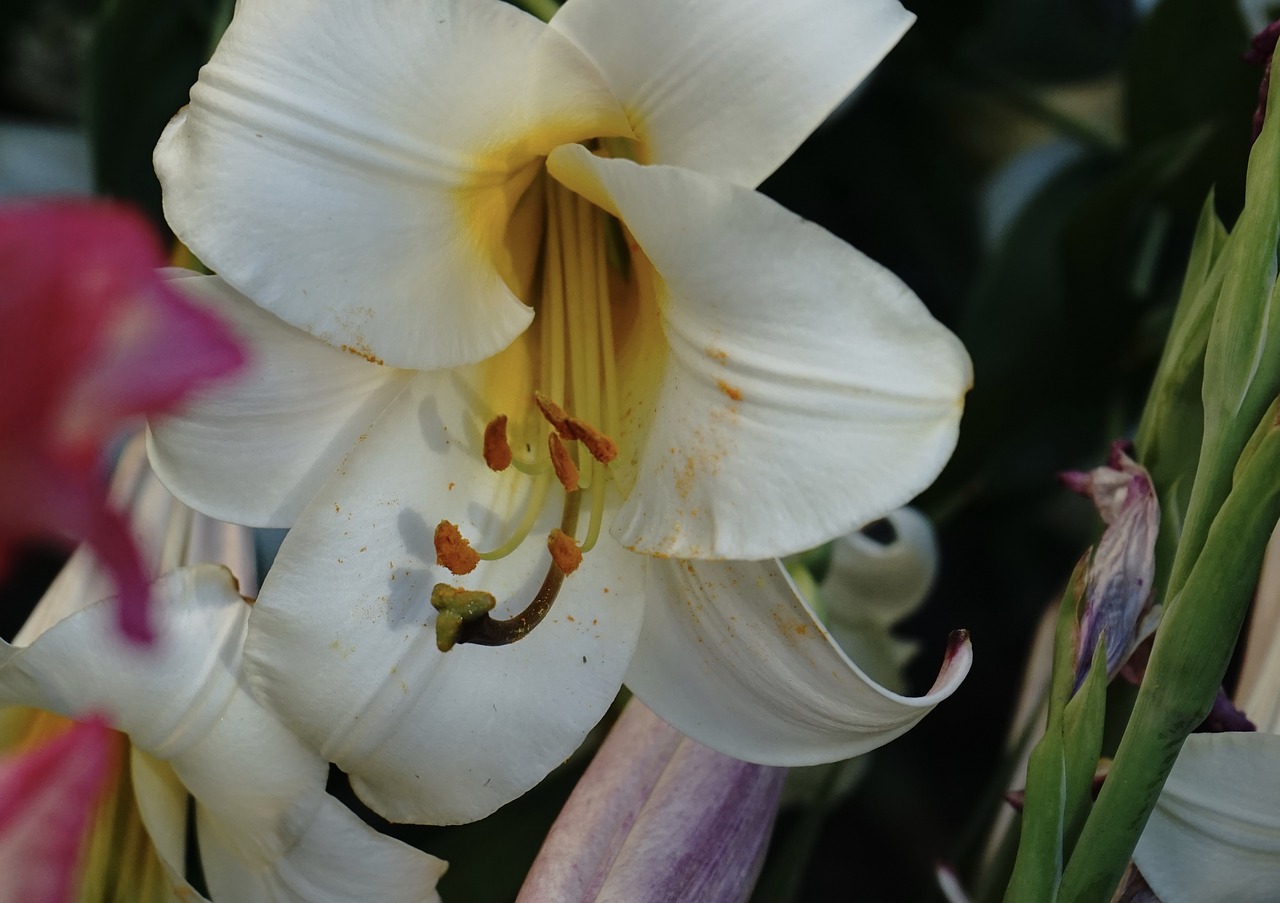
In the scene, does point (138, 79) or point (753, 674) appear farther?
point (138, 79)

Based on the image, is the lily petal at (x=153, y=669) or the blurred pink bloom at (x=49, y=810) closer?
the blurred pink bloom at (x=49, y=810)

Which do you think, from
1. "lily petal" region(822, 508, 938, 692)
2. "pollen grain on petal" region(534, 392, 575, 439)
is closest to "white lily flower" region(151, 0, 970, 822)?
"pollen grain on petal" region(534, 392, 575, 439)

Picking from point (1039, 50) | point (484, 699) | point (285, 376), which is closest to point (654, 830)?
point (484, 699)

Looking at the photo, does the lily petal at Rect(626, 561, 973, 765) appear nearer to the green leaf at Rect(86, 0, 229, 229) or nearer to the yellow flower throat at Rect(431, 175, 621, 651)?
the yellow flower throat at Rect(431, 175, 621, 651)

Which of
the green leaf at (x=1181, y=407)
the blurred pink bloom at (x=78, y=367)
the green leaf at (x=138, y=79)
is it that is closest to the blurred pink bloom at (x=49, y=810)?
the blurred pink bloom at (x=78, y=367)

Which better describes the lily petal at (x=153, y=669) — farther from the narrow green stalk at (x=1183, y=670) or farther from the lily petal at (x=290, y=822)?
the narrow green stalk at (x=1183, y=670)

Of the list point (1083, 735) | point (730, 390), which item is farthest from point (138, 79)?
point (1083, 735)

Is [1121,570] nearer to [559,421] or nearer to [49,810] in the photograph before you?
[559,421]
